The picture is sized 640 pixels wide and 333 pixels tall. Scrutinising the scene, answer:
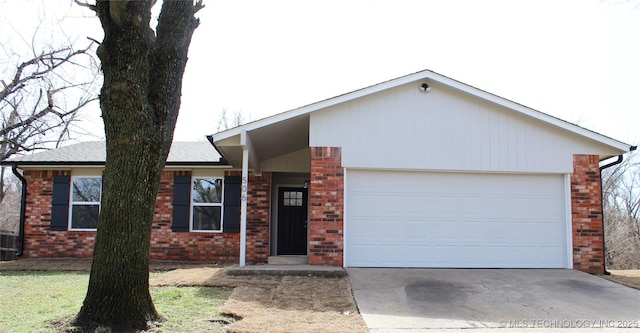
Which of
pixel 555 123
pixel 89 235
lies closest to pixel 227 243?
pixel 89 235

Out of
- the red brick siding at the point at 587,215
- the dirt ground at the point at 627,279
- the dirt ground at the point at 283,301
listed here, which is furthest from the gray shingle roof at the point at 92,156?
the dirt ground at the point at 627,279

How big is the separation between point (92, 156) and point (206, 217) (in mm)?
3737

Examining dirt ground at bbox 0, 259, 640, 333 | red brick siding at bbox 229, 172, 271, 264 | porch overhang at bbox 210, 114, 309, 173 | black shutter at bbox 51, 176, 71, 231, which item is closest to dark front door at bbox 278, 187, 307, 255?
red brick siding at bbox 229, 172, 271, 264

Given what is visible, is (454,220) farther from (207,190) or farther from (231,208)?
(207,190)

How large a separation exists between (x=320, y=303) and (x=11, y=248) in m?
12.1

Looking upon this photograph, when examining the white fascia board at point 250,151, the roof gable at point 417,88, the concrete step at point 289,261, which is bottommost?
the concrete step at point 289,261

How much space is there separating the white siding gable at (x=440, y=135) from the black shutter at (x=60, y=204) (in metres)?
7.47

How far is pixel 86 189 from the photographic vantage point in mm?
13016

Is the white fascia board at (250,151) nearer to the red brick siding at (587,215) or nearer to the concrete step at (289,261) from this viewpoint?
the concrete step at (289,261)

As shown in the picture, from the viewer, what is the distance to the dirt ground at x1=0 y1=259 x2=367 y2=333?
19.0 ft

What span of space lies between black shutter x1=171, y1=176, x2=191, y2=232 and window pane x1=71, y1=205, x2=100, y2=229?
224cm

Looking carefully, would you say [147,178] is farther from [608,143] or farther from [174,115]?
[608,143]

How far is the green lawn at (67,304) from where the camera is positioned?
223 inches

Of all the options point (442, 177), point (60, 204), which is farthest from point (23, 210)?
point (442, 177)
